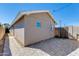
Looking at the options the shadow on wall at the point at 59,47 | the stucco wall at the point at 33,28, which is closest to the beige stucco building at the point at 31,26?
the stucco wall at the point at 33,28

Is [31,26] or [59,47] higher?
[31,26]

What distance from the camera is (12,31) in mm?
4309

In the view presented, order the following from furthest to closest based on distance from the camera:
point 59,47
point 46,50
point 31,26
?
point 31,26 < point 59,47 < point 46,50

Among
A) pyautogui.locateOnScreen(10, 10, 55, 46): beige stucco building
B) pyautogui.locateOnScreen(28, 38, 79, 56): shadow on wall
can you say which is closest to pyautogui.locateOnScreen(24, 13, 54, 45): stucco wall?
pyautogui.locateOnScreen(10, 10, 55, 46): beige stucco building

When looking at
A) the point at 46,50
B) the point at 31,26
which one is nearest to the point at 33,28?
the point at 31,26

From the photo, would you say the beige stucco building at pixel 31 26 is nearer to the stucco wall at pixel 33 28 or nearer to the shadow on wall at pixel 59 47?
the stucco wall at pixel 33 28

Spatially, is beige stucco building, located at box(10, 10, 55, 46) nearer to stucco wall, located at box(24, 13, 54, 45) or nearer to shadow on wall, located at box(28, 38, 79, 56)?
stucco wall, located at box(24, 13, 54, 45)

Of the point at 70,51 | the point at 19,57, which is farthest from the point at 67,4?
the point at 19,57

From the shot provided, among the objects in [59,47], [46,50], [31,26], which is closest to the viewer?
[46,50]

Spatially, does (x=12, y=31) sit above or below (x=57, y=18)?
below

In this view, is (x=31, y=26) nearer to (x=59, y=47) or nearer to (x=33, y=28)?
(x=33, y=28)

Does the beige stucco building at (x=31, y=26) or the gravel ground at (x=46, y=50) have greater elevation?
the beige stucco building at (x=31, y=26)

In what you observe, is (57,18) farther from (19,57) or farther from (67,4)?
(19,57)

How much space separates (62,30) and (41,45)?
1124 millimetres
